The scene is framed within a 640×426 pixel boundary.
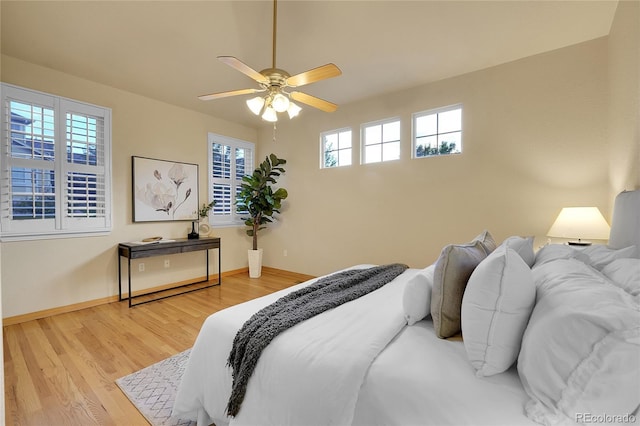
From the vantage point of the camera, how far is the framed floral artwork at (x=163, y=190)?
386cm

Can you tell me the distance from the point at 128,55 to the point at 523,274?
3840 millimetres

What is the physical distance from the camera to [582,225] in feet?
7.93

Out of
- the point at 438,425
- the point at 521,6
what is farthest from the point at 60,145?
the point at 521,6

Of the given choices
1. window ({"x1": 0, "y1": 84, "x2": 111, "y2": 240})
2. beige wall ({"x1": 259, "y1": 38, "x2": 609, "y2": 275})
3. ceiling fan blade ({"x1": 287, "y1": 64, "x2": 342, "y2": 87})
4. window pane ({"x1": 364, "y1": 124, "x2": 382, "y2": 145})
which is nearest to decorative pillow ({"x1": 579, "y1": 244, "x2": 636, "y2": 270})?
beige wall ({"x1": 259, "y1": 38, "x2": 609, "y2": 275})

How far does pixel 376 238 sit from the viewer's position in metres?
4.08

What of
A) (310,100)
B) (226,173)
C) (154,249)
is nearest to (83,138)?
(154,249)

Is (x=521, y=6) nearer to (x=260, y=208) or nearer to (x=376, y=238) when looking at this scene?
(x=376, y=238)

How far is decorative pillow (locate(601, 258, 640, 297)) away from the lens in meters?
1.01

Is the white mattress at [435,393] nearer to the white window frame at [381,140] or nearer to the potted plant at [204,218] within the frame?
the white window frame at [381,140]

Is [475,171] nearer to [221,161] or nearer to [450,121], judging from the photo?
[450,121]

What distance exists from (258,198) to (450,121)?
313 cm

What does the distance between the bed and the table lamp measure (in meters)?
0.95

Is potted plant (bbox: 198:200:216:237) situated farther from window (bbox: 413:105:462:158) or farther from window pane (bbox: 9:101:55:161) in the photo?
window (bbox: 413:105:462:158)

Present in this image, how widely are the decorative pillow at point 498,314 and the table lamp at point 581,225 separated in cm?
190
